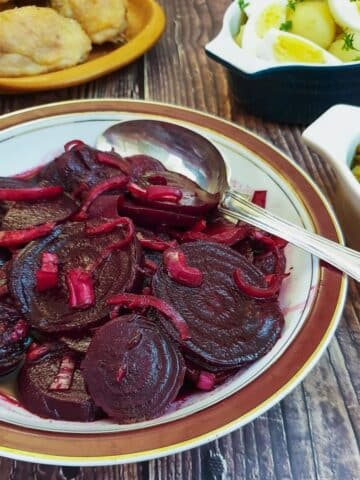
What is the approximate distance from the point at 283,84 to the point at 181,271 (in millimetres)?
986

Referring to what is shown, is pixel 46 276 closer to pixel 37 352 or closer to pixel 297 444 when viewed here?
pixel 37 352

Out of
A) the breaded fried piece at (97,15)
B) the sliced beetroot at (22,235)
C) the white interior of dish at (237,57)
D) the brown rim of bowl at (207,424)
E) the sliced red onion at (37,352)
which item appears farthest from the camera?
the breaded fried piece at (97,15)

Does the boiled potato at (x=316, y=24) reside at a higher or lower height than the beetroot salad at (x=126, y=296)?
higher

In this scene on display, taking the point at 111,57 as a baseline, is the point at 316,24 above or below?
above

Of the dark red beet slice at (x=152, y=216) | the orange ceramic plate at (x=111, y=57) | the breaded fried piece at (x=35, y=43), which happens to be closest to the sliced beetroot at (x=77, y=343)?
the dark red beet slice at (x=152, y=216)

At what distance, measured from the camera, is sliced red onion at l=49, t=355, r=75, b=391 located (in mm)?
1021

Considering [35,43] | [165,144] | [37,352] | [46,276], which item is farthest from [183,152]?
[35,43]

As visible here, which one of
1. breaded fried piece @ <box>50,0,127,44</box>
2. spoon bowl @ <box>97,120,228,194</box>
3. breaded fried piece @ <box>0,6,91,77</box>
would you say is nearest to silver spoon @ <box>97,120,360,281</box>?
spoon bowl @ <box>97,120,228,194</box>

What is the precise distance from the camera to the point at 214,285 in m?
1.11

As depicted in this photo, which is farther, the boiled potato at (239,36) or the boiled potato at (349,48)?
the boiled potato at (239,36)

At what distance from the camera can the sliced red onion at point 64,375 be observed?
1021 millimetres

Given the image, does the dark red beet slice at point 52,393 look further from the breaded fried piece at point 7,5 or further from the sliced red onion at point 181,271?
the breaded fried piece at point 7,5

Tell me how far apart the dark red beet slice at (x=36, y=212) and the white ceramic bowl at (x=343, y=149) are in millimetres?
597

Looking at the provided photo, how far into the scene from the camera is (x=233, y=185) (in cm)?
147
